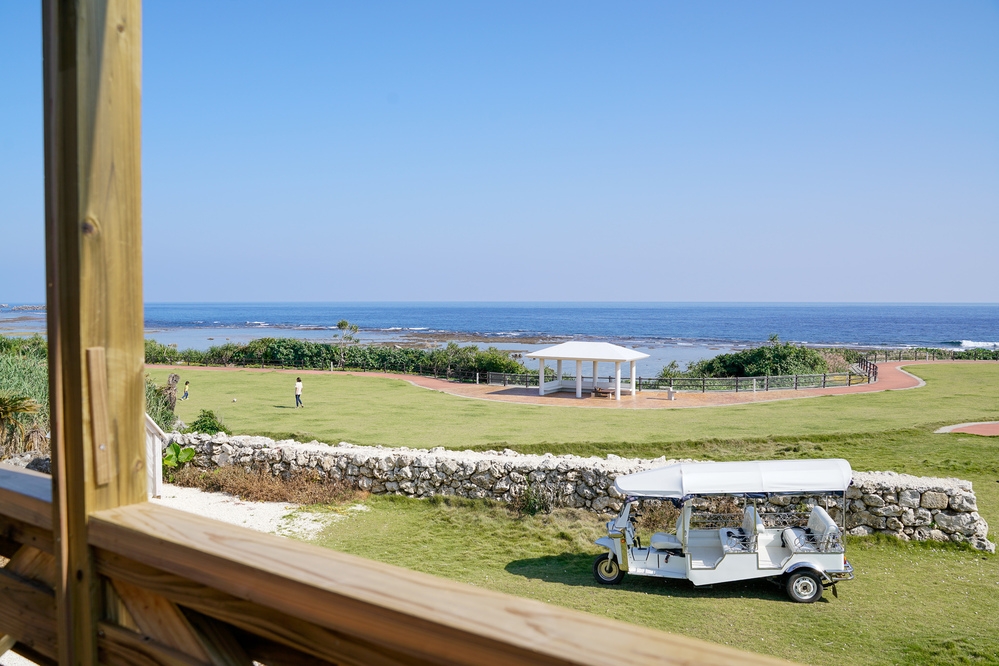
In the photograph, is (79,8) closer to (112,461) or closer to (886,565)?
(112,461)

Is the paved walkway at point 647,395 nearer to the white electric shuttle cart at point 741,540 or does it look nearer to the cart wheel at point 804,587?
the white electric shuttle cart at point 741,540

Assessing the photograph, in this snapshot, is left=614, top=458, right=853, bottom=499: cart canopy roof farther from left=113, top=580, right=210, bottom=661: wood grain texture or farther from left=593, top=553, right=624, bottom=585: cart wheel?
left=113, top=580, right=210, bottom=661: wood grain texture

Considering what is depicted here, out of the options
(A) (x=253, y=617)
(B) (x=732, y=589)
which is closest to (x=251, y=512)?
(B) (x=732, y=589)

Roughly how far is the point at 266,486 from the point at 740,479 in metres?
9.39

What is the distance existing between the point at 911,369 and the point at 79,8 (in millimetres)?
42001

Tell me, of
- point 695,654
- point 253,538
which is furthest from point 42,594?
point 695,654

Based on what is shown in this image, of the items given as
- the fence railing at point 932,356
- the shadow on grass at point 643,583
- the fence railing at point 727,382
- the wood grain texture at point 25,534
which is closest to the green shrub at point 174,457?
the shadow on grass at point 643,583

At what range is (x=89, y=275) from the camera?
1433 millimetres

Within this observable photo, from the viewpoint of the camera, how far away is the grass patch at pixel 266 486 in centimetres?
1391

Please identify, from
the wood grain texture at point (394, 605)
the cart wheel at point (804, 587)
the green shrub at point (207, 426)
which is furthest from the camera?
the green shrub at point (207, 426)

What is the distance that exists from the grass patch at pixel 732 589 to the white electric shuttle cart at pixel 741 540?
1.03 ft

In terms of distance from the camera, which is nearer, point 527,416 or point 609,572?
point 609,572

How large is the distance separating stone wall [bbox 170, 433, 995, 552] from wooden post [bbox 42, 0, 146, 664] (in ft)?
41.7

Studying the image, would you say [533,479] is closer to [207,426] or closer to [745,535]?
[745,535]
